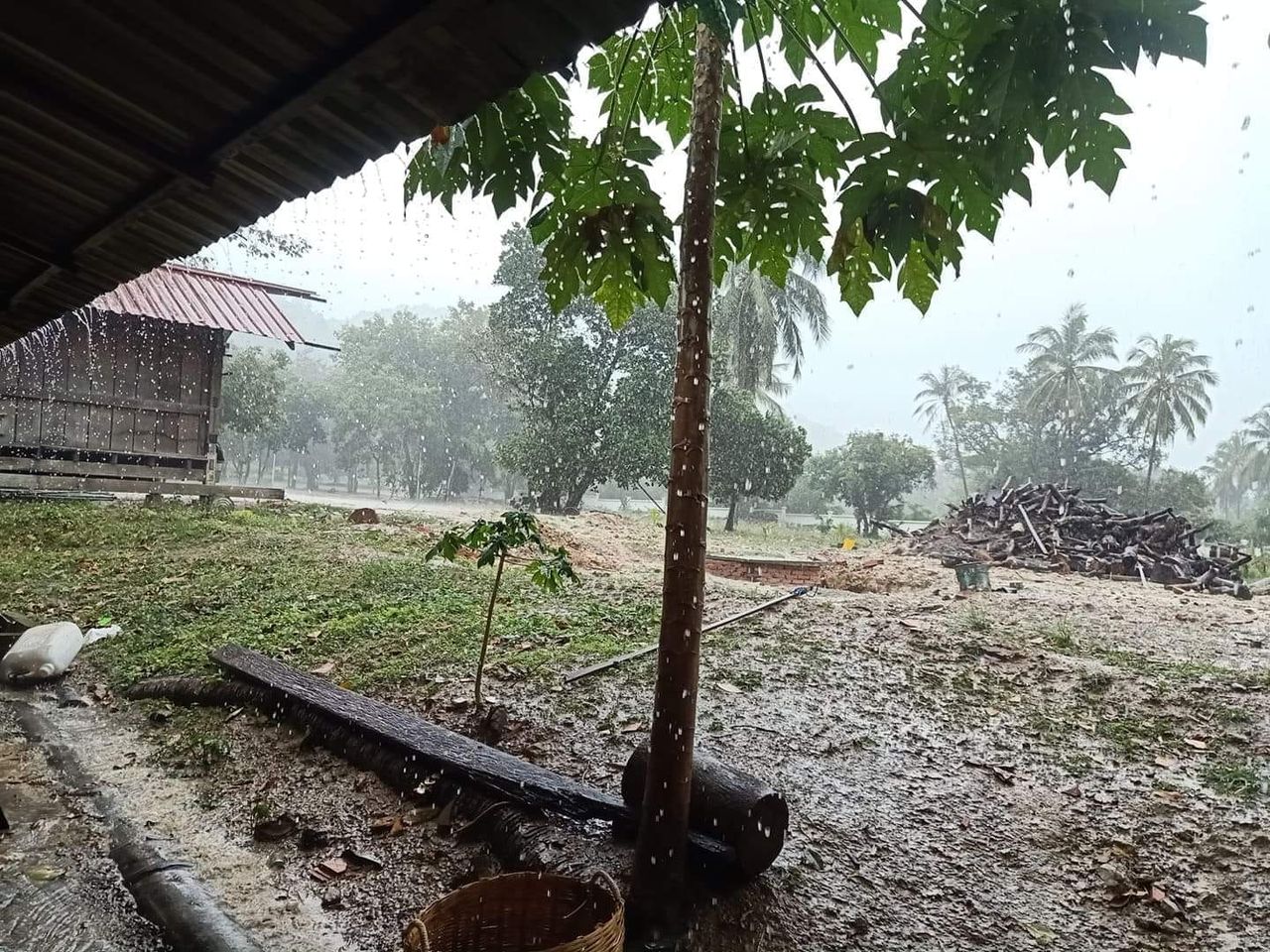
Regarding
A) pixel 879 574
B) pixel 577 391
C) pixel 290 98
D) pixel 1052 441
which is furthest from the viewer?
pixel 1052 441

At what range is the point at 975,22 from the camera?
6.15 feet

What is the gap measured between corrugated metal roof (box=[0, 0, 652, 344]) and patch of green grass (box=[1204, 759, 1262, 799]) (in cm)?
483

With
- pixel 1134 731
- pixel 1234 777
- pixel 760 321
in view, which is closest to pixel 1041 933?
pixel 1234 777

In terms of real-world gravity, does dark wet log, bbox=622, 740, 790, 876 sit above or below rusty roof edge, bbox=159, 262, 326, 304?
below

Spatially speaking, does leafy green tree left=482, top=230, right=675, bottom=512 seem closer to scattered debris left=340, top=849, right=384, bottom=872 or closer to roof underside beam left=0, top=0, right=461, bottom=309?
scattered debris left=340, top=849, right=384, bottom=872

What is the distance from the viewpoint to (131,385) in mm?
13531

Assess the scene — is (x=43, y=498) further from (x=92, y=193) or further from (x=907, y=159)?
(x=907, y=159)

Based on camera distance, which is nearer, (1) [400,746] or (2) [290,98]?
(2) [290,98]

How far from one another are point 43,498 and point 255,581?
7457 mm

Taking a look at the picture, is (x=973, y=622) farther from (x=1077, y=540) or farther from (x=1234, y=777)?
(x=1077, y=540)

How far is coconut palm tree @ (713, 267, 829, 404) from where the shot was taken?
26.7 meters

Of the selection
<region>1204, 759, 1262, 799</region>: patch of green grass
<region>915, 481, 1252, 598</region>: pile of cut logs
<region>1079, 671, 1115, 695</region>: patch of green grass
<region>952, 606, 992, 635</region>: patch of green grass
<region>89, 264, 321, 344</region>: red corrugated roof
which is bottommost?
<region>1204, 759, 1262, 799</region>: patch of green grass

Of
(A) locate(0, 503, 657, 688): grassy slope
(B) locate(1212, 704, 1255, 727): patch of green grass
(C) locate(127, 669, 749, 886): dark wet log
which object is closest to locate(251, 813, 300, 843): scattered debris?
(C) locate(127, 669, 749, 886): dark wet log

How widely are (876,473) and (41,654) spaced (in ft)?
99.2
